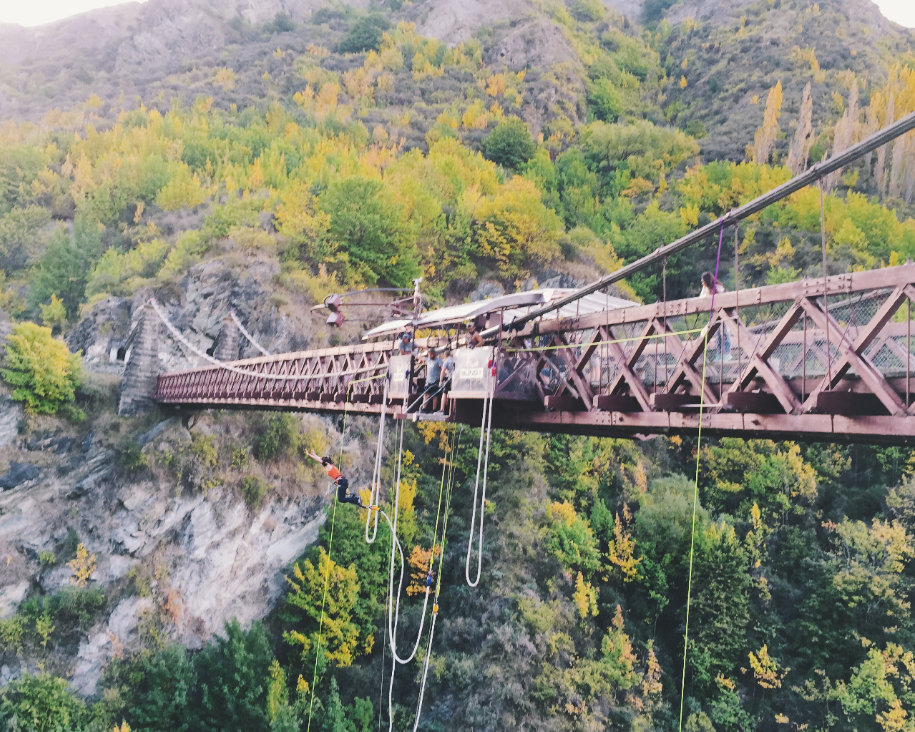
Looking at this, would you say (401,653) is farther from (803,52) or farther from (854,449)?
(803,52)

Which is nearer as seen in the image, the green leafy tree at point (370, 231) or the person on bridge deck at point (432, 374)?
the person on bridge deck at point (432, 374)

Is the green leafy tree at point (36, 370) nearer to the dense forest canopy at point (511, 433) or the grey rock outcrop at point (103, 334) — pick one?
the dense forest canopy at point (511, 433)

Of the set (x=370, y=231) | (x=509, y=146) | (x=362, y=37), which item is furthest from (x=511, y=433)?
(x=362, y=37)

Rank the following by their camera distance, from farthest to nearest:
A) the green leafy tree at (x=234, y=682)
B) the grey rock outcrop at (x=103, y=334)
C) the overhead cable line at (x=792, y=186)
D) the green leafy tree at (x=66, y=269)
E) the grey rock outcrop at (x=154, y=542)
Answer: the green leafy tree at (x=66, y=269)
the grey rock outcrop at (x=103, y=334)
the grey rock outcrop at (x=154, y=542)
the green leafy tree at (x=234, y=682)
the overhead cable line at (x=792, y=186)

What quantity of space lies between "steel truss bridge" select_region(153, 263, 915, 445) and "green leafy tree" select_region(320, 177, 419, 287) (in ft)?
55.0

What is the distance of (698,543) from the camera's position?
2041cm

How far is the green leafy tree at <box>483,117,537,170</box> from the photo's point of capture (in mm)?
40750

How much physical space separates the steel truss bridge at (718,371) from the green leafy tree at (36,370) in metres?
12.8

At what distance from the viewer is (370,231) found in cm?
2614

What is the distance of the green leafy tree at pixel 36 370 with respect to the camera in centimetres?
1712

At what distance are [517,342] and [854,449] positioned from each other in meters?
21.8

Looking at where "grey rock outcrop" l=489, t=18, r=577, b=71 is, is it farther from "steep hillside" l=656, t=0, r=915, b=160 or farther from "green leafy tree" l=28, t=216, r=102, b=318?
"green leafy tree" l=28, t=216, r=102, b=318

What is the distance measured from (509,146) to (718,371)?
125 ft

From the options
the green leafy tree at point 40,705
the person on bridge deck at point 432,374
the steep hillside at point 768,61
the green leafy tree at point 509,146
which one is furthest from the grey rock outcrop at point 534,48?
the green leafy tree at point 40,705
